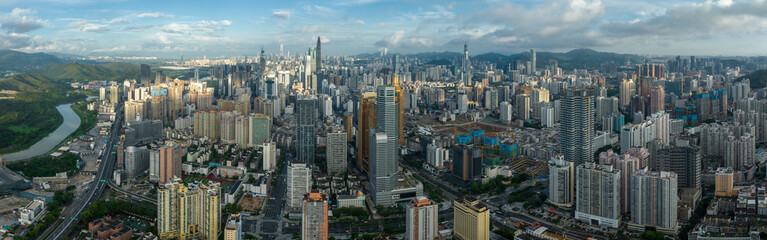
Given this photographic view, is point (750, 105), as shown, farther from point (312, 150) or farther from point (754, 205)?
point (312, 150)

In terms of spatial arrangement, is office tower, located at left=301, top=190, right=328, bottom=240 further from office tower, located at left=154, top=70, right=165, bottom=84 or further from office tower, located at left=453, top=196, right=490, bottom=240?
office tower, located at left=154, top=70, right=165, bottom=84

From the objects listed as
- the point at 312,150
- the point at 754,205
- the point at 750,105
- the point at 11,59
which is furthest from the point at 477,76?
the point at 11,59

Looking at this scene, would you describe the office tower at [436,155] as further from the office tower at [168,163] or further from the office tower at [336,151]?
the office tower at [168,163]

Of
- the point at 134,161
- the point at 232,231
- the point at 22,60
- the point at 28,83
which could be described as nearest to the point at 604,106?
the point at 134,161

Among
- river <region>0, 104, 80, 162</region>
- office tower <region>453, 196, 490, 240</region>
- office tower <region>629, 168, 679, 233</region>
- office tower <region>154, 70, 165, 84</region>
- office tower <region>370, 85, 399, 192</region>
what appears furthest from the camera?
office tower <region>154, 70, 165, 84</region>

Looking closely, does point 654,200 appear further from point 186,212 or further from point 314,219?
point 186,212

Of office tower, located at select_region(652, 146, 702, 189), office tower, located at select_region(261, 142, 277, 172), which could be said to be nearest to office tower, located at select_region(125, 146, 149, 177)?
office tower, located at select_region(261, 142, 277, 172)

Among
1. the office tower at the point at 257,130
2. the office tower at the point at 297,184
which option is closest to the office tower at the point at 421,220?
the office tower at the point at 297,184
